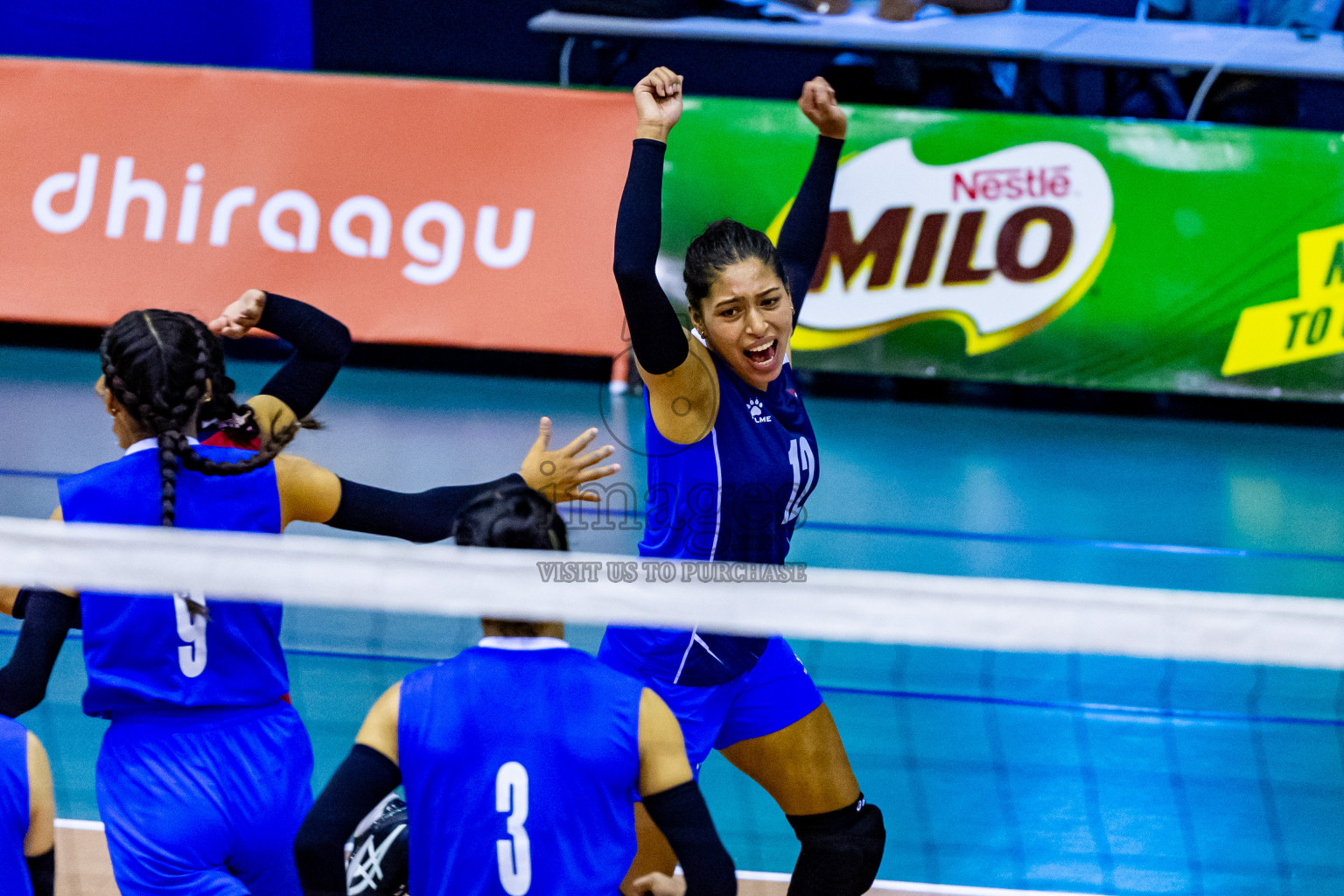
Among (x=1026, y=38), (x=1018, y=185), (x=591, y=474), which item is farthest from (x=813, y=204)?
(x=1026, y=38)

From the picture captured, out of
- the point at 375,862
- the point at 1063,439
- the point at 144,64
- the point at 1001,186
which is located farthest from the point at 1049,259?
the point at 375,862

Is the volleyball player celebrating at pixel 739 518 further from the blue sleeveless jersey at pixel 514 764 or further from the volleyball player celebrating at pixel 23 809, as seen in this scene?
the volleyball player celebrating at pixel 23 809

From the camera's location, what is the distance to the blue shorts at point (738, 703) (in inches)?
129

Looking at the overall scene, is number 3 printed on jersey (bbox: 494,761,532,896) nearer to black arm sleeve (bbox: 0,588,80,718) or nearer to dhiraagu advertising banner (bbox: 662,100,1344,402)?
black arm sleeve (bbox: 0,588,80,718)

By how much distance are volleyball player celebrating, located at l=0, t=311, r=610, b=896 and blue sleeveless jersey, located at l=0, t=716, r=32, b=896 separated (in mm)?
295

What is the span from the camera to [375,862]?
2.83 metres

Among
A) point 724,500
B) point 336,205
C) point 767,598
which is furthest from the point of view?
point 336,205

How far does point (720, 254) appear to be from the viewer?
3.28 m

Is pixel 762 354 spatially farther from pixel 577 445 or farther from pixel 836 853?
pixel 836 853

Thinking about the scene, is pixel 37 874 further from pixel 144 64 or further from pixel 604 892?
→ pixel 144 64

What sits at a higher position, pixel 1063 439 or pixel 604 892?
pixel 604 892

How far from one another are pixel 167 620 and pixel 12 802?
42cm

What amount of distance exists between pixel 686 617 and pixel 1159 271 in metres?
8.12

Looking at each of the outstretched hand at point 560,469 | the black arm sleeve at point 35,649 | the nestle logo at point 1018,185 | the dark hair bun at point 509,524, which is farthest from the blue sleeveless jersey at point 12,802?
the nestle logo at point 1018,185
